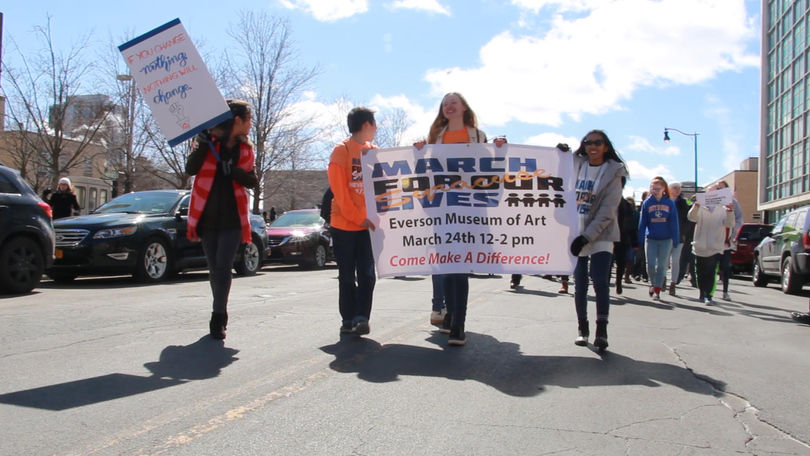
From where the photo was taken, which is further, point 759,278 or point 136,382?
point 759,278

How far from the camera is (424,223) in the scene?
18.4ft

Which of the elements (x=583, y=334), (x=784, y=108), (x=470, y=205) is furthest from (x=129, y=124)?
(x=784, y=108)

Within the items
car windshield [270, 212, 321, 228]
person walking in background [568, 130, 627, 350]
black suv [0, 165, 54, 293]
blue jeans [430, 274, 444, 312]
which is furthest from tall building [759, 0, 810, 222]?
black suv [0, 165, 54, 293]

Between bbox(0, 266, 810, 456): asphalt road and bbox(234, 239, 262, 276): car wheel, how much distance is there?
19.6 feet

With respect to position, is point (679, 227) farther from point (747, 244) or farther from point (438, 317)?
point (747, 244)

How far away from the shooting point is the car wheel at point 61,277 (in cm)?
1100

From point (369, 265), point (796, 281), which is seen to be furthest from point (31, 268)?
point (796, 281)

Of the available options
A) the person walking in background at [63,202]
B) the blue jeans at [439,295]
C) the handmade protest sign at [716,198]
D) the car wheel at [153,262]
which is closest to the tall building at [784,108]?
the handmade protest sign at [716,198]

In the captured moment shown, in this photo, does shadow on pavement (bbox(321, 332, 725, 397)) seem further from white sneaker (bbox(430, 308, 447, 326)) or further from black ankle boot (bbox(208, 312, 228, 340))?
black ankle boot (bbox(208, 312, 228, 340))

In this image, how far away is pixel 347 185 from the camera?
220 inches

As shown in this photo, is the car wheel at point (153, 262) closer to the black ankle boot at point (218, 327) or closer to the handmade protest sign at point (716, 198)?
the black ankle boot at point (218, 327)

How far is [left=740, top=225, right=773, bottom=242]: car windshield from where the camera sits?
20.6 m

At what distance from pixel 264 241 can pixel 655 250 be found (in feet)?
25.7

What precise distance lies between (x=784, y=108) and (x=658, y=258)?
47.0 metres
